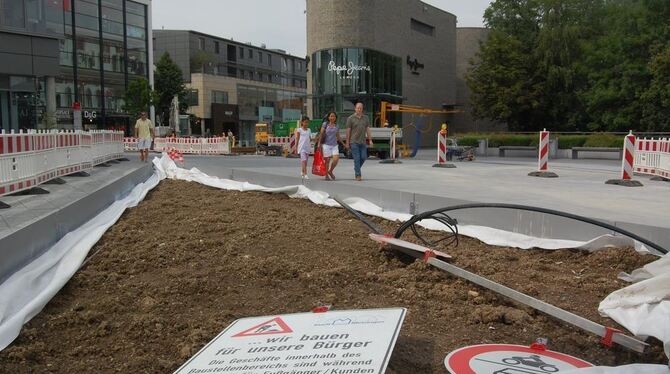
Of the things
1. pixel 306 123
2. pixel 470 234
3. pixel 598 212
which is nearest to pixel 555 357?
pixel 470 234

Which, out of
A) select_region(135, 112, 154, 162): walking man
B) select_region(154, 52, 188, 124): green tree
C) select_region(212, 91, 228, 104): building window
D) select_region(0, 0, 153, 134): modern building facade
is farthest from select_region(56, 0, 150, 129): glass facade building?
select_region(135, 112, 154, 162): walking man

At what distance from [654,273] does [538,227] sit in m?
2.25

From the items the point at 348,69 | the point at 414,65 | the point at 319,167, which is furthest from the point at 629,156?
the point at 414,65

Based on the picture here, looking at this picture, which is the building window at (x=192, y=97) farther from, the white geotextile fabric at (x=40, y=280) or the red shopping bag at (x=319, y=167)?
the white geotextile fabric at (x=40, y=280)

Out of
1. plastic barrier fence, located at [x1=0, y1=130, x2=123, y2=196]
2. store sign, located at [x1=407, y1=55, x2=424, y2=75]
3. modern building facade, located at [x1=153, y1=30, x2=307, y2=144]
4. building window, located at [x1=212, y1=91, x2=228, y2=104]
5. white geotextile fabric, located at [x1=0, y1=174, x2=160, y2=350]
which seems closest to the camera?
white geotextile fabric, located at [x1=0, y1=174, x2=160, y2=350]

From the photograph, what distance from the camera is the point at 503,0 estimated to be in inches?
1826

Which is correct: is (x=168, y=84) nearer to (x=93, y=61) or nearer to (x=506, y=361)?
(x=93, y=61)

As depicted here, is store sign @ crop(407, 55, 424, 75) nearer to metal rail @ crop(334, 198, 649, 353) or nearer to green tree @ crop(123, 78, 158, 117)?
green tree @ crop(123, 78, 158, 117)

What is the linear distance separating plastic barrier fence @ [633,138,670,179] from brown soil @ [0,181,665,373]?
984 centimetres

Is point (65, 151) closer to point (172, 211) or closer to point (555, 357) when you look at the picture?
point (172, 211)

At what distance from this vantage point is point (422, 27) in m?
52.6

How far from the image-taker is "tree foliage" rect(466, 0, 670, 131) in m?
34.5

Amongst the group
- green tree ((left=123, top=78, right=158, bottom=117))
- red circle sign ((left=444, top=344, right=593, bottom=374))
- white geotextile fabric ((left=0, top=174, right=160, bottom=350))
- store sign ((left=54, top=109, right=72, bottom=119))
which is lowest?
red circle sign ((left=444, top=344, right=593, bottom=374))

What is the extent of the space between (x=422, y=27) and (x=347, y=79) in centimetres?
1325
